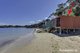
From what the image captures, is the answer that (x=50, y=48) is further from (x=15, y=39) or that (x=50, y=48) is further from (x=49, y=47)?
(x=15, y=39)

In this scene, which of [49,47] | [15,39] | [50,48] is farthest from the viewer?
[15,39]

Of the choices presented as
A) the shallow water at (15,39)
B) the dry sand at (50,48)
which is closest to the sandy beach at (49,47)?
the dry sand at (50,48)

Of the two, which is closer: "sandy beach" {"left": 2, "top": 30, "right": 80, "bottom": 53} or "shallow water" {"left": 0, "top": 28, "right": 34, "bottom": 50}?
"sandy beach" {"left": 2, "top": 30, "right": 80, "bottom": 53}

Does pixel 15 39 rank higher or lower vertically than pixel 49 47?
lower

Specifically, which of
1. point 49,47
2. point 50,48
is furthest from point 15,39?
point 50,48

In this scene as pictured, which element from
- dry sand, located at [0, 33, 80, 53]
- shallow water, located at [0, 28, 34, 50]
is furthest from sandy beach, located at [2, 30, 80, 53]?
shallow water, located at [0, 28, 34, 50]

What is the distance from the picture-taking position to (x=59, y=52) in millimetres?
12398

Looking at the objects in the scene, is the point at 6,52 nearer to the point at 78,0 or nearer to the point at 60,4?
the point at 78,0

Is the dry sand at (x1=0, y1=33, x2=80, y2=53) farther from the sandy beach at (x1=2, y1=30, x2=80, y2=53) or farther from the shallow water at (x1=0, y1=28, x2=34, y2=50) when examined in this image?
the shallow water at (x1=0, y1=28, x2=34, y2=50)

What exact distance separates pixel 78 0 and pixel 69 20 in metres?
16.2

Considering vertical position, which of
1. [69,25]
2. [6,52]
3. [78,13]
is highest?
[78,13]

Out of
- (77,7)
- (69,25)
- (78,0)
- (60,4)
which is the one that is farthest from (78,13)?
(60,4)

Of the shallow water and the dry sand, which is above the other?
the dry sand

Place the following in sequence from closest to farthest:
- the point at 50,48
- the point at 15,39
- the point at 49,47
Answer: the point at 50,48
the point at 49,47
the point at 15,39
